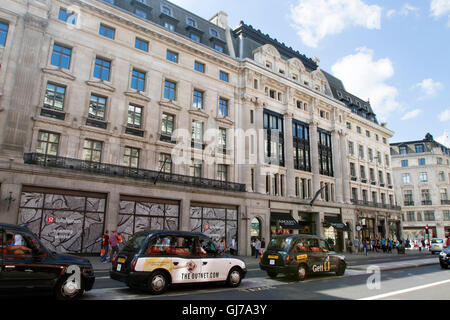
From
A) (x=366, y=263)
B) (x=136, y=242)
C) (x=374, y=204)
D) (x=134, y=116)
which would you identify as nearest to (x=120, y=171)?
(x=134, y=116)

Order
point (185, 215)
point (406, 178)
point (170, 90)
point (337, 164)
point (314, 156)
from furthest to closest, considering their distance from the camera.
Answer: point (406, 178) → point (337, 164) → point (314, 156) → point (170, 90) → point (185, 215)

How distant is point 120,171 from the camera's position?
75.7 ft

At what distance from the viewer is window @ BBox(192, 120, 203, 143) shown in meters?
28.3

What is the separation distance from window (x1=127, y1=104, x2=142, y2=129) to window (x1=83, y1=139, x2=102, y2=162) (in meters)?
3.11

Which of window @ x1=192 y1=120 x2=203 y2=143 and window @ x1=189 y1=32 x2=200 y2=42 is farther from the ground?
window @ x1=189 y1=32 x2=200 y2=42

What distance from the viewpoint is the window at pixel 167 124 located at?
26.6 metres

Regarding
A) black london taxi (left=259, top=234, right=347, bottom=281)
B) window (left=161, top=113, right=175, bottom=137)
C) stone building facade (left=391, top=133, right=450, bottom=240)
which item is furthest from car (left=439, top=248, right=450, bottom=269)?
stone building facade (left=391, top=133, right=450, bottom=240)

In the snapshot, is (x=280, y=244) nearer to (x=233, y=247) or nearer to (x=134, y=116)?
(x=233, y=247)

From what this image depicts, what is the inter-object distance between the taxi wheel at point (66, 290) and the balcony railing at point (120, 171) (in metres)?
15.0

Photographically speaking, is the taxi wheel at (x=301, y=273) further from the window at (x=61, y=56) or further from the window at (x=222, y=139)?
the window at (x=61, y=56)

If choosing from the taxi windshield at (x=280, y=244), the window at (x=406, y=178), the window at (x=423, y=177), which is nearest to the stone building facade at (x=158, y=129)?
the taxi windshield at (x=280, y=244)

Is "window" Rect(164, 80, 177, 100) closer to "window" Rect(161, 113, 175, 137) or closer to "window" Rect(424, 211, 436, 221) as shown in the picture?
"window" Rect(161, 113, 175, 137)

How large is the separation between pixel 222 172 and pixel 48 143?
15136mm
